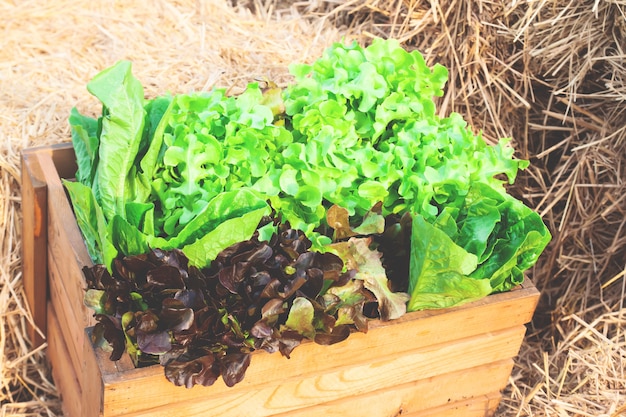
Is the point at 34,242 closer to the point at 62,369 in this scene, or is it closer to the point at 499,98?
the point at 62,369

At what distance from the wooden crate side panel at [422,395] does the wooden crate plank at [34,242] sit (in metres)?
0.79

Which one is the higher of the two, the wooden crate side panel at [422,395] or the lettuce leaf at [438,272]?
the lettuce leaf at [438,272]

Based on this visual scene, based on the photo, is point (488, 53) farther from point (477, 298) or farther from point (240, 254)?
point (240, 254)

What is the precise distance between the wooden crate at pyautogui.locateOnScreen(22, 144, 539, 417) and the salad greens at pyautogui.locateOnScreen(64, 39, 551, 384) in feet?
0.25

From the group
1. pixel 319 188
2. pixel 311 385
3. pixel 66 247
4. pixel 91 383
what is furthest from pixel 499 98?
pixel 91 383

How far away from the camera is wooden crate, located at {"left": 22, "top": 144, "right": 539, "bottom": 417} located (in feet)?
4.69

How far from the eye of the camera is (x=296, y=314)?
4.60 ft

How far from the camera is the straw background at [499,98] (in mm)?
2043

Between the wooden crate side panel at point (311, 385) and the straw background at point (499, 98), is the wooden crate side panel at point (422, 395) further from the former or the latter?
the straw background at point (499, 98)

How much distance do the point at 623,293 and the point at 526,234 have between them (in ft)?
2.42

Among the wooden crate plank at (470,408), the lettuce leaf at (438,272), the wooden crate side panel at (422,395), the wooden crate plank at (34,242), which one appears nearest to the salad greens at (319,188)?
the lettuce leaf at (438,272)

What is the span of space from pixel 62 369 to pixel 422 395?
0.93 m

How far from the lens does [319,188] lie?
1.61 m

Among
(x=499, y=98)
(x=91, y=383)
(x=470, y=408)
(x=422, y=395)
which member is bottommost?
(x=470, y=408)
